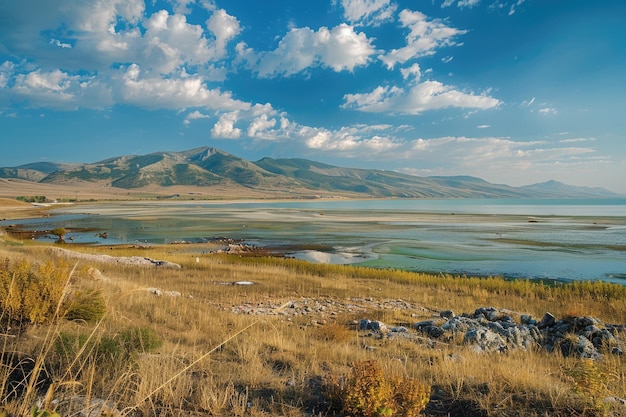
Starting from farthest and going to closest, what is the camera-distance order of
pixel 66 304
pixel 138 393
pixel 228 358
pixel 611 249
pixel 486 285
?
pixel 611 249
pixel 486 285
pixel 66 304
pixel 228 358
pixel 138 393

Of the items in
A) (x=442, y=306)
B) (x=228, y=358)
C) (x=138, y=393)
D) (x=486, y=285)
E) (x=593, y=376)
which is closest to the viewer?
(x=138, y=393)

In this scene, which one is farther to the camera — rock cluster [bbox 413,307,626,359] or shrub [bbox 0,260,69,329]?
rock cluster [bbox 413,307,626,359]

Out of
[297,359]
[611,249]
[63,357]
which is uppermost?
[63,357]

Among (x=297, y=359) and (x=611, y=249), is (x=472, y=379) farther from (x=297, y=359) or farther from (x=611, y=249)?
(x=611, y=249)

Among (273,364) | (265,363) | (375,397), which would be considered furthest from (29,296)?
(375,397)

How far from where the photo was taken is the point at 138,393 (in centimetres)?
477

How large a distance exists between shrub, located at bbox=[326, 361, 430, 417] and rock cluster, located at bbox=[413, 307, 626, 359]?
16.9ft

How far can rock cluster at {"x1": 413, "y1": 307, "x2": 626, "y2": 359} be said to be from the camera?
32.6ft

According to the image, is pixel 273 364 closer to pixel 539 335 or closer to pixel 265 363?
pixel 265 363

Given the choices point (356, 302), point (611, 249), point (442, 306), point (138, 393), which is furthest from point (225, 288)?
point (611, 249)

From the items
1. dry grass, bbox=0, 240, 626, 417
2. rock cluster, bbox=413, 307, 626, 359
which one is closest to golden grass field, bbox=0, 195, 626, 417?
dry grass, bbox=0, 240, 626, 417

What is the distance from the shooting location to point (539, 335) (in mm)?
11477

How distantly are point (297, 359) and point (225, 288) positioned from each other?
13110mm

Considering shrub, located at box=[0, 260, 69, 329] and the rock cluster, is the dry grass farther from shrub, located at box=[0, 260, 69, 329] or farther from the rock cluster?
the rock cluster
